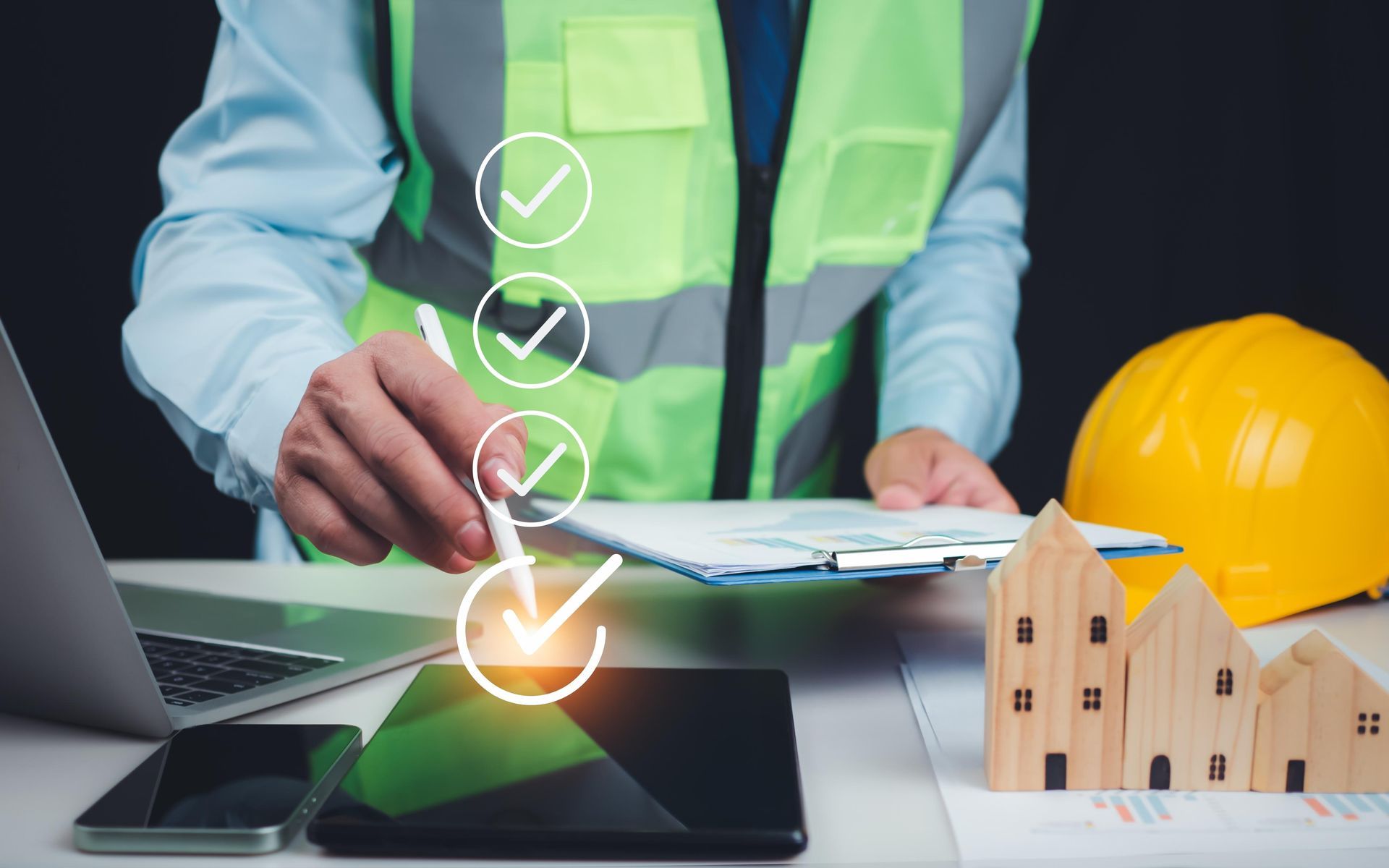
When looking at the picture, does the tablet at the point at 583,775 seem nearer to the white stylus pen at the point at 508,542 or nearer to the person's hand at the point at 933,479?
the white stylus pen at the point at 508,542

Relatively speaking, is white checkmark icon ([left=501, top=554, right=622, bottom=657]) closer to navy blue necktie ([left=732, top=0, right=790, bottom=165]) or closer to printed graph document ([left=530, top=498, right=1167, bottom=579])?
printed graph document ([left=530, top=498, right=1167, bottom=579])

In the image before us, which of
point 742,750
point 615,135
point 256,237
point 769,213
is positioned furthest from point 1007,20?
point 742,750

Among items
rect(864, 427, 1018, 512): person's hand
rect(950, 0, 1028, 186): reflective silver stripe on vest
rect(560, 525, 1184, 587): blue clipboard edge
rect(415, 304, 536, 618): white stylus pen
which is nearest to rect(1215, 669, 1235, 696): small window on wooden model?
rect(560, 525, 1184, 587): blue clipboard edge

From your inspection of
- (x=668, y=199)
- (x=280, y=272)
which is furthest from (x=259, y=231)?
(x=668, y=199)

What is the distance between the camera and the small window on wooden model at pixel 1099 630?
1.26ft

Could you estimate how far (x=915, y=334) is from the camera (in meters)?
1.09

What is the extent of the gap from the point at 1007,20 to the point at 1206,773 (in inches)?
31.9

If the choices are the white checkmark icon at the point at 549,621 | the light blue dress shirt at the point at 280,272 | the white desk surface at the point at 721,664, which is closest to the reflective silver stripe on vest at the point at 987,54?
the light blue dress shirt at the point at 280,272

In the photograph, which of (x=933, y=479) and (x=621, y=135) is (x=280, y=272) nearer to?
(x=621, y=135)

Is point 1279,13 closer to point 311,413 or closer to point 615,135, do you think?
point 615,135

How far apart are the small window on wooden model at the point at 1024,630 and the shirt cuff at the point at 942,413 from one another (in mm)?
623

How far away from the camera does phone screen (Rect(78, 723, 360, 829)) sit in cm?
35

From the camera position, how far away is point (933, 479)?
857 millimetres

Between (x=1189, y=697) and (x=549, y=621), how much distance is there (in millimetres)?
411
